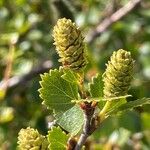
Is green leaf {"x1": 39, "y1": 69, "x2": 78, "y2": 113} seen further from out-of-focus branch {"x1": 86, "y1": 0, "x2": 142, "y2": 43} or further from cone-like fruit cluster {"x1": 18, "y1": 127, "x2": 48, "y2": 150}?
out-of-focus branch {"x1": 86, "y1": 0, "x2": 142, "y2": 43}

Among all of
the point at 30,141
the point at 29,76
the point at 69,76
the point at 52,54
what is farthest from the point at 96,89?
the point at 29,76

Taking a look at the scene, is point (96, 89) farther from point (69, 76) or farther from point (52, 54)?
point (52, 54)

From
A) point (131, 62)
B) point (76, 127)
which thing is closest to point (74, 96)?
point (76, 127)

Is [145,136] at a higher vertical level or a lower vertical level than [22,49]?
lower

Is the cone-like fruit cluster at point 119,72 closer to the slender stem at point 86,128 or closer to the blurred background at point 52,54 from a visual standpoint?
the slender stem at point 86,128

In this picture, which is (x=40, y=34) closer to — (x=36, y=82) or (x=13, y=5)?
(x=13, y=5)
